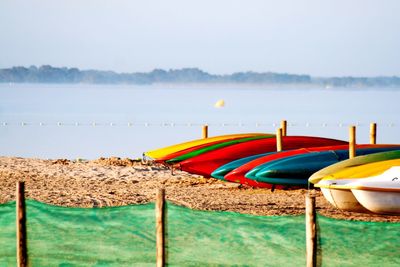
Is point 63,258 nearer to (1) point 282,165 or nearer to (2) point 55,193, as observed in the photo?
(2) point 55,193

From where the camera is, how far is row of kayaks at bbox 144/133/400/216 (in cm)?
1983

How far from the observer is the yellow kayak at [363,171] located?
20.0 meters

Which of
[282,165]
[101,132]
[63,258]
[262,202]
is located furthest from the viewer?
[101,132]

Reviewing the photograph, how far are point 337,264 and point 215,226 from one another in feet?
6.00

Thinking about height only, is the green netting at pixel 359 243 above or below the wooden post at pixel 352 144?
below

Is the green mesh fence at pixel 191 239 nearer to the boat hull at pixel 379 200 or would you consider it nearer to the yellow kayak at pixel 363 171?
the boat hull at pixel 379 200

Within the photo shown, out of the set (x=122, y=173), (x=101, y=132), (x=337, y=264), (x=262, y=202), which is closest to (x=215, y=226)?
(x=337, y=264)

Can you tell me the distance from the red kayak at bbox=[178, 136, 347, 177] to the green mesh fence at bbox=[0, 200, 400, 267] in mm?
10210

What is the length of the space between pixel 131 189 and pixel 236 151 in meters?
3.54

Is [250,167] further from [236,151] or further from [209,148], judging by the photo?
[209,148]

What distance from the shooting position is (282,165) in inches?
917

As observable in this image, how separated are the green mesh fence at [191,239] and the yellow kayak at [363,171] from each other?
190 inches

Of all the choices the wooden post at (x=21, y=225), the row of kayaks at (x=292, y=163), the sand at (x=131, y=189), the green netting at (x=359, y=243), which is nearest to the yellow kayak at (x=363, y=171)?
the row of kayaks at (x=292, y=163)

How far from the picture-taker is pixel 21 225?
13.6 metres
